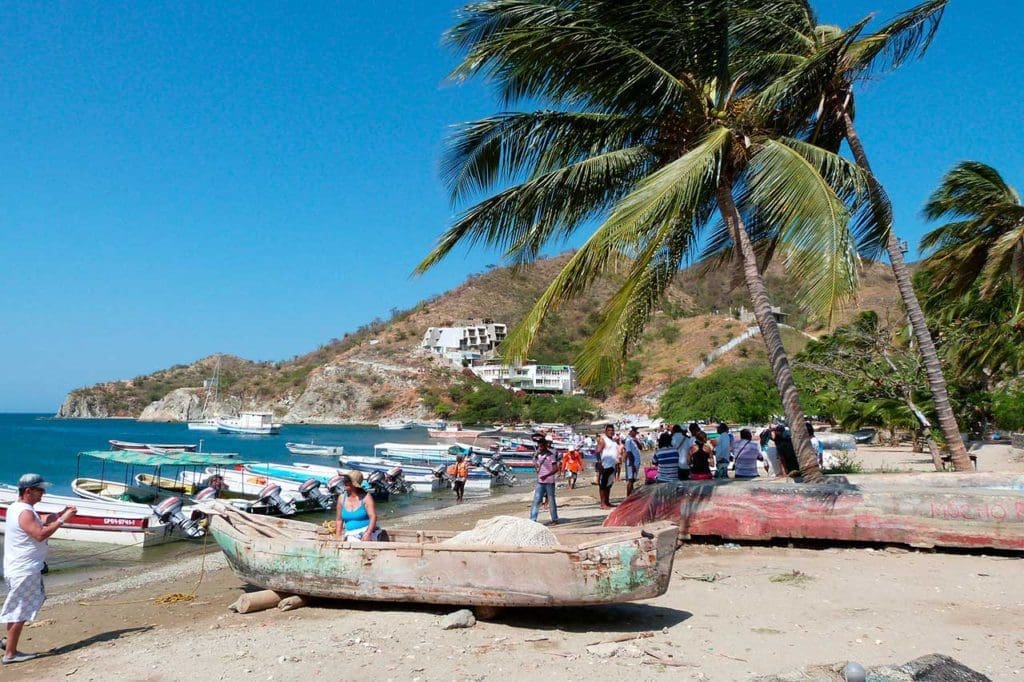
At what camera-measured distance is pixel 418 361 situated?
12938 centimetres

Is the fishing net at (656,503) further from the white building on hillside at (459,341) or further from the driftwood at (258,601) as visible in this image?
the white building on hillside at (459,341)

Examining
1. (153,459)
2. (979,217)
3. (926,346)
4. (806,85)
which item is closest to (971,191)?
(979,217)

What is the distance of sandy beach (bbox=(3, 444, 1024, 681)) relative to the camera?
5.75 metres

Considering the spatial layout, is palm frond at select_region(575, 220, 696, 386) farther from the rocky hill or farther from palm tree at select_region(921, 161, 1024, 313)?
the rocky hill

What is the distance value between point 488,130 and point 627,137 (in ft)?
6.64

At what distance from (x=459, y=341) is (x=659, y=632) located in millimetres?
124156

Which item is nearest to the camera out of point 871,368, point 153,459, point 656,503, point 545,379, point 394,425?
point 656,503

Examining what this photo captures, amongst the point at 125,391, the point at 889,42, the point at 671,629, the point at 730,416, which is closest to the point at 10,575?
the point at 671,629

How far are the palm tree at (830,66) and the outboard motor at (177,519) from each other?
1537cm

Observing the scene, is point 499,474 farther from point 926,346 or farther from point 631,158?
point 631,158

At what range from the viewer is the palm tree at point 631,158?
8.30 metres

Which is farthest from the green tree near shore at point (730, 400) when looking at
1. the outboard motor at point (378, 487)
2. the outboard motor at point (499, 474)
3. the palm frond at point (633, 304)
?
the palm frond at point (633, 304)

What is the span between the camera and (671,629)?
6.58 meters

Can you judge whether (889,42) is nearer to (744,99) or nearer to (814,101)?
(814,101)
